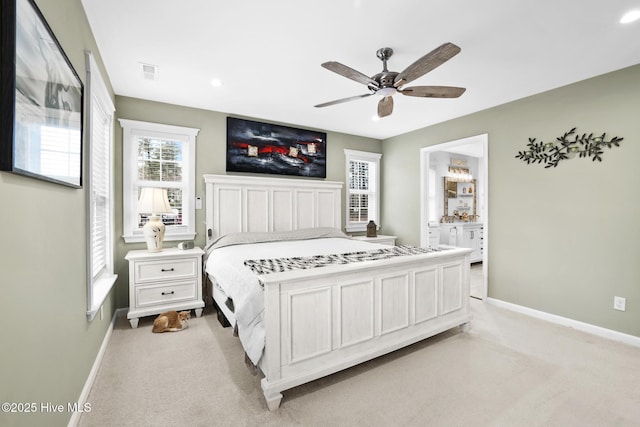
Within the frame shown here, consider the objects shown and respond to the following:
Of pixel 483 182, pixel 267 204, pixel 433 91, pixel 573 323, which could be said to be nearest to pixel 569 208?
pixel 483 182

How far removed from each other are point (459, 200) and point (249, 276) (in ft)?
20.0

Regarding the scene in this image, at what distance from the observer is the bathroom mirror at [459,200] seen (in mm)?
6465

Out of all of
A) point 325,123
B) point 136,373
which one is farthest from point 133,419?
point 325,123

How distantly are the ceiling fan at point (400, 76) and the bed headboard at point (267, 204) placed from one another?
79.5 inches

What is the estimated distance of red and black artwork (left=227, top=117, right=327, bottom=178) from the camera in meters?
4.02

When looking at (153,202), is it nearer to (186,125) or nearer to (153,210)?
(153,210)

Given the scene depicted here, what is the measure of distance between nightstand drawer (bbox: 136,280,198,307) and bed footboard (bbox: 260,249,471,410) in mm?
1790

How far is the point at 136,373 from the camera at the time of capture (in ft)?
7.13

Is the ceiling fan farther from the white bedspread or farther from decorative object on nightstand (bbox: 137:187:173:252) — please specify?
decorative object on nightstand (bbox: 137:187:173:252)

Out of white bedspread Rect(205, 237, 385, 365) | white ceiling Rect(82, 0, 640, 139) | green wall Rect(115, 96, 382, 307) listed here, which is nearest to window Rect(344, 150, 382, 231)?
green wall Rect(115, 96, 382, 307)

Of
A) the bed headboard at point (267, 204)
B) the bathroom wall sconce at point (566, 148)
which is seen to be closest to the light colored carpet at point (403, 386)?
the bed headboard at point (267, 204)

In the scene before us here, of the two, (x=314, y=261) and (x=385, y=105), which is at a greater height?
(x=385, y=105)

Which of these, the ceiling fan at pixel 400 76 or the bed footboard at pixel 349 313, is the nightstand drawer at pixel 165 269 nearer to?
the bed footboard at pixel 349 313

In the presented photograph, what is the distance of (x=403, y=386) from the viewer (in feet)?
6.60
